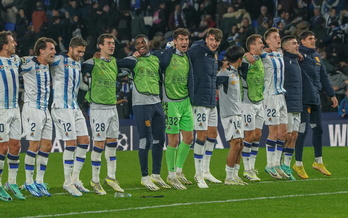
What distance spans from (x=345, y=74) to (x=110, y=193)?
39.3 feet

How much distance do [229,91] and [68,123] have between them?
3096 mm

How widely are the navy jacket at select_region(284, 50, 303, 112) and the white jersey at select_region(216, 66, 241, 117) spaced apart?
1290 mm

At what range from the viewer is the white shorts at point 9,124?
12875 millimetres

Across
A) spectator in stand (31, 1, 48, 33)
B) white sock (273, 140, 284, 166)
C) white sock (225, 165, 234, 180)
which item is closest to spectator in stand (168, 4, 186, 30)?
spectator in stand (31, 1, 48, 33)

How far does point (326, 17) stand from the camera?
2680 cm

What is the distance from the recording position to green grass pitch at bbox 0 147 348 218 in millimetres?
11672

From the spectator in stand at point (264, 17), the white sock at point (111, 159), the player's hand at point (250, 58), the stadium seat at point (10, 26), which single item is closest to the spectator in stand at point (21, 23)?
the stadium seat at point (10, 26)

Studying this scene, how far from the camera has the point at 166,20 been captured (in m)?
28.5

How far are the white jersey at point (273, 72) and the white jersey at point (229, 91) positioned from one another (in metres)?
0.93

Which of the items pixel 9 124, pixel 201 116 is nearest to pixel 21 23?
pixel 201 116

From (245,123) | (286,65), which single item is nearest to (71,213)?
(245,123)

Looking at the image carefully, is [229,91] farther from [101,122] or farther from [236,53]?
[101,122]

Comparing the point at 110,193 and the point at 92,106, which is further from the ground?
the point at 92,106

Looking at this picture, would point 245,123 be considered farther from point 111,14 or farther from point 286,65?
point 111,14
